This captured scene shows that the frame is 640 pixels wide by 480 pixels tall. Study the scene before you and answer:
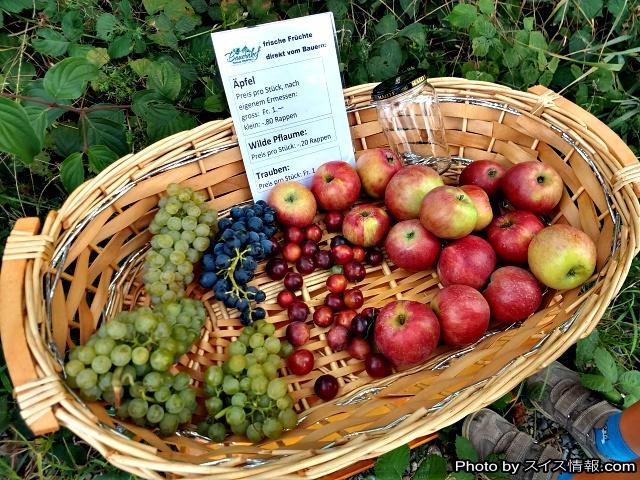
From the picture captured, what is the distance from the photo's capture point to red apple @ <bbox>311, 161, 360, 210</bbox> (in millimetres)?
1655

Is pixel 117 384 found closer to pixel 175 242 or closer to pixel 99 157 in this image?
pixel 175 242

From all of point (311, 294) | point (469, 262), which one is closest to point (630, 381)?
point (469, 262)

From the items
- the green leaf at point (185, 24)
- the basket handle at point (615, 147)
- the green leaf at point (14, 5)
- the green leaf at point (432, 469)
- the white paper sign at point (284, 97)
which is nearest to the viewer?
the basket handle at point (615, 147)

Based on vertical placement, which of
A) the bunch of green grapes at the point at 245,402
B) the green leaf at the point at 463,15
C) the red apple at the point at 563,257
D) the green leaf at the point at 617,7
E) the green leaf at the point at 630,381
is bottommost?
the green leaf at the point at 630,381

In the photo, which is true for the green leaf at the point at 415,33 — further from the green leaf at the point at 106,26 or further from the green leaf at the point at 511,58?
the green leaf at the point at 106,26

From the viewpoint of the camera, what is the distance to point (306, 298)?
5.23 ft

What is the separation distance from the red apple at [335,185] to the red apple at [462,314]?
1.55ft

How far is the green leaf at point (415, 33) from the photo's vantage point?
1.96 m

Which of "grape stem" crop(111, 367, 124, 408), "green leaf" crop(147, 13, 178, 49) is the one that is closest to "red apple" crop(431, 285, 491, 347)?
"grape stem" crop(111, 367, 124, 408)

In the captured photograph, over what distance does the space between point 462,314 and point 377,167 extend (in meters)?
0.60

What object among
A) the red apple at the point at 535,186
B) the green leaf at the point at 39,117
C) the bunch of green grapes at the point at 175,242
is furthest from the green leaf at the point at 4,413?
the red apple at the point at 535,186

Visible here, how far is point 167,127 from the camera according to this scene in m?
1.73

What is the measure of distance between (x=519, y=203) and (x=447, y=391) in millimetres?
672

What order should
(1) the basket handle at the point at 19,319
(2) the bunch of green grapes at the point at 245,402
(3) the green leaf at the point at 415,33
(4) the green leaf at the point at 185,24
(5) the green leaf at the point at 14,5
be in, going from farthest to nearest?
(3) the green leaf at the point at 415,33 → (4) the green leaf at the point at 185,24 → (5) the green leaf at the point at 14,5 → (2) the bunch of green grapes at the point at 245,402 → (1) the basket handle at the point at 19,319
